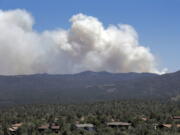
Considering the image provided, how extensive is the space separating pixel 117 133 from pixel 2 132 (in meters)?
35.2

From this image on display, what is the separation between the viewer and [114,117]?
497 ft

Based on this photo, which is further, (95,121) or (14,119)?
(14,119)

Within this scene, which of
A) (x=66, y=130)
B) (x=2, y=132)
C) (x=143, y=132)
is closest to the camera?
(x=143, y=132)

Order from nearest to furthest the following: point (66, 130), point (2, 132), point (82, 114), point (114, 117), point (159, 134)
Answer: point (159, 134)
point (66, 130)
point (2, 132)
point (114, 117)
point (82, 114)

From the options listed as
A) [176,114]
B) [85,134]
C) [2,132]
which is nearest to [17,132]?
[2,132]

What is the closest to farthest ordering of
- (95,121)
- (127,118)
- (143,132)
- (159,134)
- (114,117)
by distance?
1. (159,134)
2. (143,132)
3. (95,121)
4. (127,118)
5. (114,117)

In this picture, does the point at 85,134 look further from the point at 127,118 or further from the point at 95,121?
the point at 127,118

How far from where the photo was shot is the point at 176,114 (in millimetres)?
154625

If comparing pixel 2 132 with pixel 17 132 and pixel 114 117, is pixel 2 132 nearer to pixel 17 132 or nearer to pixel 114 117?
pixel 17 132

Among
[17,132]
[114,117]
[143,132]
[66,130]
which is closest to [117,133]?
[143,132]

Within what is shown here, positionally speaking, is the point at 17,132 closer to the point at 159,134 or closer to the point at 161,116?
the point at 159,134

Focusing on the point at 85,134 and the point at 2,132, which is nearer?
the point at 85,134

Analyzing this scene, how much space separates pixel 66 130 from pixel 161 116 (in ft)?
169

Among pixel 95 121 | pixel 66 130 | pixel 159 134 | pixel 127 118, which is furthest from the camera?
pixel 127 118
